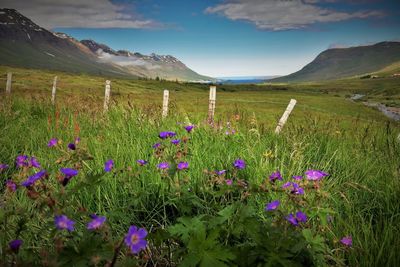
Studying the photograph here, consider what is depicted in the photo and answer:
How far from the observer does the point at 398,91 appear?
123 m

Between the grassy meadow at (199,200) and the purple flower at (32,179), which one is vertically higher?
the purple flower at (32,179)

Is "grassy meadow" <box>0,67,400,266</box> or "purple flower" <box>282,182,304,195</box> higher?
"purple flower" <box>282,182,304,195</box>

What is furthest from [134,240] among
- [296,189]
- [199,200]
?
[199,200]

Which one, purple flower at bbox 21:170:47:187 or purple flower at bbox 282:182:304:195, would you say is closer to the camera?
purple flower at bbox 21:170:47:187

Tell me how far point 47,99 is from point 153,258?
9.80 meters

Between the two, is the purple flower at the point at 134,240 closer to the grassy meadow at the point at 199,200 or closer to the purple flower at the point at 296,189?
the grassy meadow at the point at 199,200

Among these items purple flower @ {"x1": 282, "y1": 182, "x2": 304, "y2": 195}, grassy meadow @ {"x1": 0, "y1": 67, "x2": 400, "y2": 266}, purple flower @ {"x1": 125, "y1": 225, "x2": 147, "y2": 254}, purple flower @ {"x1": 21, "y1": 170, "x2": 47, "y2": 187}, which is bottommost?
grassy meadow @ {"x1": 0, "y1": 67, "x2": 400, "y2": 266}

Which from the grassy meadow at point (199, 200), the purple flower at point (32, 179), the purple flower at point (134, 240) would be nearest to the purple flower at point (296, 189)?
the grassy meadow at point (199, 200)

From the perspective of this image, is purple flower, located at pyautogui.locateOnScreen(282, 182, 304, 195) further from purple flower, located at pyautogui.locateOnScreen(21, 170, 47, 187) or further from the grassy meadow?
purple flower, located at pyautogui.locateOnScreen(21, 170, 47, 187)

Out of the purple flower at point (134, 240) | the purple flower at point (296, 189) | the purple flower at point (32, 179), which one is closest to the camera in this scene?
the purple flower at point (134, 240)

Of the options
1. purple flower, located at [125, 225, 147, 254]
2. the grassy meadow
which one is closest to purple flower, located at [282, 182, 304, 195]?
the grassy meadow

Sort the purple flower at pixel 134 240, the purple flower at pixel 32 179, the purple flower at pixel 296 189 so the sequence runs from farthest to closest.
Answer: the purple flower at pixel 296 189
the purple flower at pixel 32 179
the purple flower at pixel 134 240

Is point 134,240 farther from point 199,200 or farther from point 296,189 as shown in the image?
point 199,200

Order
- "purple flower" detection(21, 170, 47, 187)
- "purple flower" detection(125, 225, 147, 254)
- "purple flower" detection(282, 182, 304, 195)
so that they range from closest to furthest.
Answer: "purple flower" detection(125, 225, 147, 254) < "purple flower" detection(21, 170, 47, 187) < "purple flower" detection(282, 182, 304, 195)
